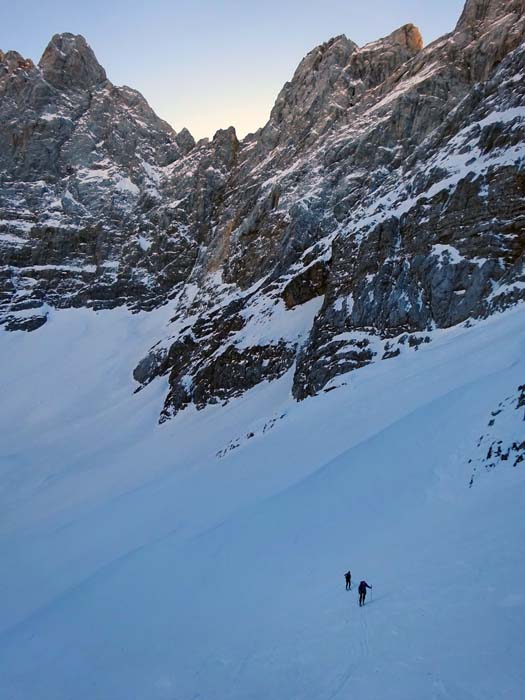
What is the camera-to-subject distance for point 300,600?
49.6 feet

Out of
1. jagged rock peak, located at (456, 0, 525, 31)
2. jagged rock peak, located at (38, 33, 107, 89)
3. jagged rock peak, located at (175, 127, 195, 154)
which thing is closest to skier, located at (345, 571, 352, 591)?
jagged rock peak, located at (456, 0, 525, 31)

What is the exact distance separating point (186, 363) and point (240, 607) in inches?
1937

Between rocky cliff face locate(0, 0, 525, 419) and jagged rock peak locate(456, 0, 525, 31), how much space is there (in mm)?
158

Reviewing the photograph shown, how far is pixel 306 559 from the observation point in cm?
1803

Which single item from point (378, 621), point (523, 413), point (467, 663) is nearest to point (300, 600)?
point (378, 621)

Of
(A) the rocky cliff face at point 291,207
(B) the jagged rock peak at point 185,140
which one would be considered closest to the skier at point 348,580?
(A) the rocky cliff face at point 291,207

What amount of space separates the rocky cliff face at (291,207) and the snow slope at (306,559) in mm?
7217

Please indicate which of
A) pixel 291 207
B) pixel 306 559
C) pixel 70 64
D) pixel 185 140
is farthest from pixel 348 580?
pixel 70 64

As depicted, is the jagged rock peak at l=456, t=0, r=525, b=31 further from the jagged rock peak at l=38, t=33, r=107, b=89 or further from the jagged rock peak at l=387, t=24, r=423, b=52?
the jagged rock peak at l=38, t=33, r=107, b=89

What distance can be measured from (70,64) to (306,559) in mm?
134820

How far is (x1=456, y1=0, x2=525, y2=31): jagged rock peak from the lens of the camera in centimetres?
6531

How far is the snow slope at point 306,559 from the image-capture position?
34.8ft

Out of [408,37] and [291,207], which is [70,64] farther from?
[291,207]

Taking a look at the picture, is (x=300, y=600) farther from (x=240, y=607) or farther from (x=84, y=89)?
(x=84, y=89)
